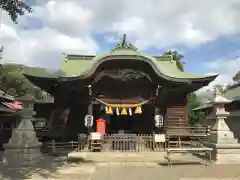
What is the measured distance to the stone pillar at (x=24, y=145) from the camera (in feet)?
42.9

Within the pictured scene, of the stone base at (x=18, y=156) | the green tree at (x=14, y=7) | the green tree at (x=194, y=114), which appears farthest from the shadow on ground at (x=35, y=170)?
the green tree at (x=194, y=114)

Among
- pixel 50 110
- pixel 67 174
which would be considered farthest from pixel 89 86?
pixel 67 174

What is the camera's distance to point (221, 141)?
13609 millimetres

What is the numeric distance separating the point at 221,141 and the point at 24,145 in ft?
29.2

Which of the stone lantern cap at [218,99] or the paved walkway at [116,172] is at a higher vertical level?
the stone lantern cap at [218,99]

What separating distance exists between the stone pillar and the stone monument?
26.7 feet

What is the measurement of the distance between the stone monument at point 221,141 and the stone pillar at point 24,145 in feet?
26.7

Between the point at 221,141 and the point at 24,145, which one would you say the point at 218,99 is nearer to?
the point at 221,141

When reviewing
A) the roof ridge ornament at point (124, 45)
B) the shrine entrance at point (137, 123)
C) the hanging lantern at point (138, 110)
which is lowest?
the shrine entrance at point (137, 123)

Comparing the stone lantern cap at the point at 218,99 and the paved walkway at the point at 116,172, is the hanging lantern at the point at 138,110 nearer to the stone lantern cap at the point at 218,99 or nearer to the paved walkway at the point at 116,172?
the stone lantern cap at the point at 218,99

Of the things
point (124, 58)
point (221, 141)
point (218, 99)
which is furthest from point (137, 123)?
point (221, 141)

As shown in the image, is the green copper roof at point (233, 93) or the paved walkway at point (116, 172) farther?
the green copper roof at point (233, 93)

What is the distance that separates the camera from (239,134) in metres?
28.9

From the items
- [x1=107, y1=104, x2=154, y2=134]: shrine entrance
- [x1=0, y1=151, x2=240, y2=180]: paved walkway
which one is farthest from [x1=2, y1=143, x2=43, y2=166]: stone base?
[x1=107, y1=104, x2=154, y2=134]: shrine entrance
